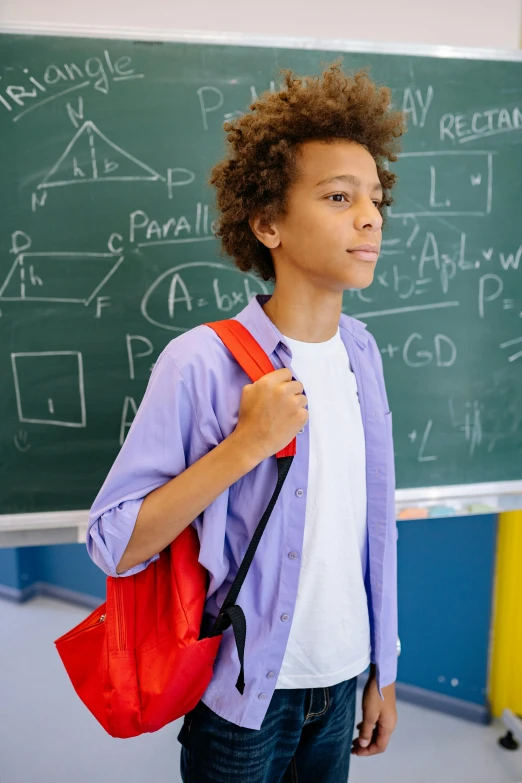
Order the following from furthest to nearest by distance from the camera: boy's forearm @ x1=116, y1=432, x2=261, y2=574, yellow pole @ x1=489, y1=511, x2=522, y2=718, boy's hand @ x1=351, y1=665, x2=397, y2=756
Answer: yellow pole @ x1=489, y1=511, x2=522, y2=718
boy's hand @ x1=351, y1=665, x2=397, y2=756
boy's forearm @ x1=116, y1=432, x2=261, y2=574

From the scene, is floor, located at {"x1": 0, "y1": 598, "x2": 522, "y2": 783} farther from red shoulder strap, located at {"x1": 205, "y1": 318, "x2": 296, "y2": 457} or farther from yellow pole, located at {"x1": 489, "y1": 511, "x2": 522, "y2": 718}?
red shoulder strap, located at {"x1": 205, "y1": 318, "x2": 296, "y2": 457}

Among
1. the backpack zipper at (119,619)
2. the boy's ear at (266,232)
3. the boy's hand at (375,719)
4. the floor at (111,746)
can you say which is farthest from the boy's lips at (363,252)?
the floor at (111,746)

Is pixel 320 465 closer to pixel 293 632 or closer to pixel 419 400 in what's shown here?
pixel 293 632

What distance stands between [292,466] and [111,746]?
5.24 feet

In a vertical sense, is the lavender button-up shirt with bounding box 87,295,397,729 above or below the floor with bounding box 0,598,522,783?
above

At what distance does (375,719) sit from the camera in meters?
1.19

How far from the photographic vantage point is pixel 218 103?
1.53 meters

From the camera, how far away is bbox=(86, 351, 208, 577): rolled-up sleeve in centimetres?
88

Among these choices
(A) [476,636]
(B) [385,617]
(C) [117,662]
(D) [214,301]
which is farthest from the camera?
(A) [476,636]

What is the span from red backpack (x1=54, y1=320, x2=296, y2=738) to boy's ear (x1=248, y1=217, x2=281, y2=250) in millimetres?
166

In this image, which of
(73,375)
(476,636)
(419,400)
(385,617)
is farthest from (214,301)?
(476,636)

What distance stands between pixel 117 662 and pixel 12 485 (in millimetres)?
800

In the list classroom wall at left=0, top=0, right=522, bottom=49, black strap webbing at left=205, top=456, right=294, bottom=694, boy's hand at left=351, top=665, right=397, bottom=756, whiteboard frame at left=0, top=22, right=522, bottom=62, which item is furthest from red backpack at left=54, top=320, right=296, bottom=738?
classroom wall at left=0, top=0, right=522, bottom=49

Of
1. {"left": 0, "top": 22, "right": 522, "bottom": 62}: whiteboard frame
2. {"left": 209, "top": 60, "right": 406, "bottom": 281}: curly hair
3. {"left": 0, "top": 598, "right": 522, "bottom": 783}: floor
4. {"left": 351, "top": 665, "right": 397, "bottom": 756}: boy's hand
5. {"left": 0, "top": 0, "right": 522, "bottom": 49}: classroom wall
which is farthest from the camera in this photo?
{"left": 0, "top": 598, "right": 522, "bottom": 783}: floor
